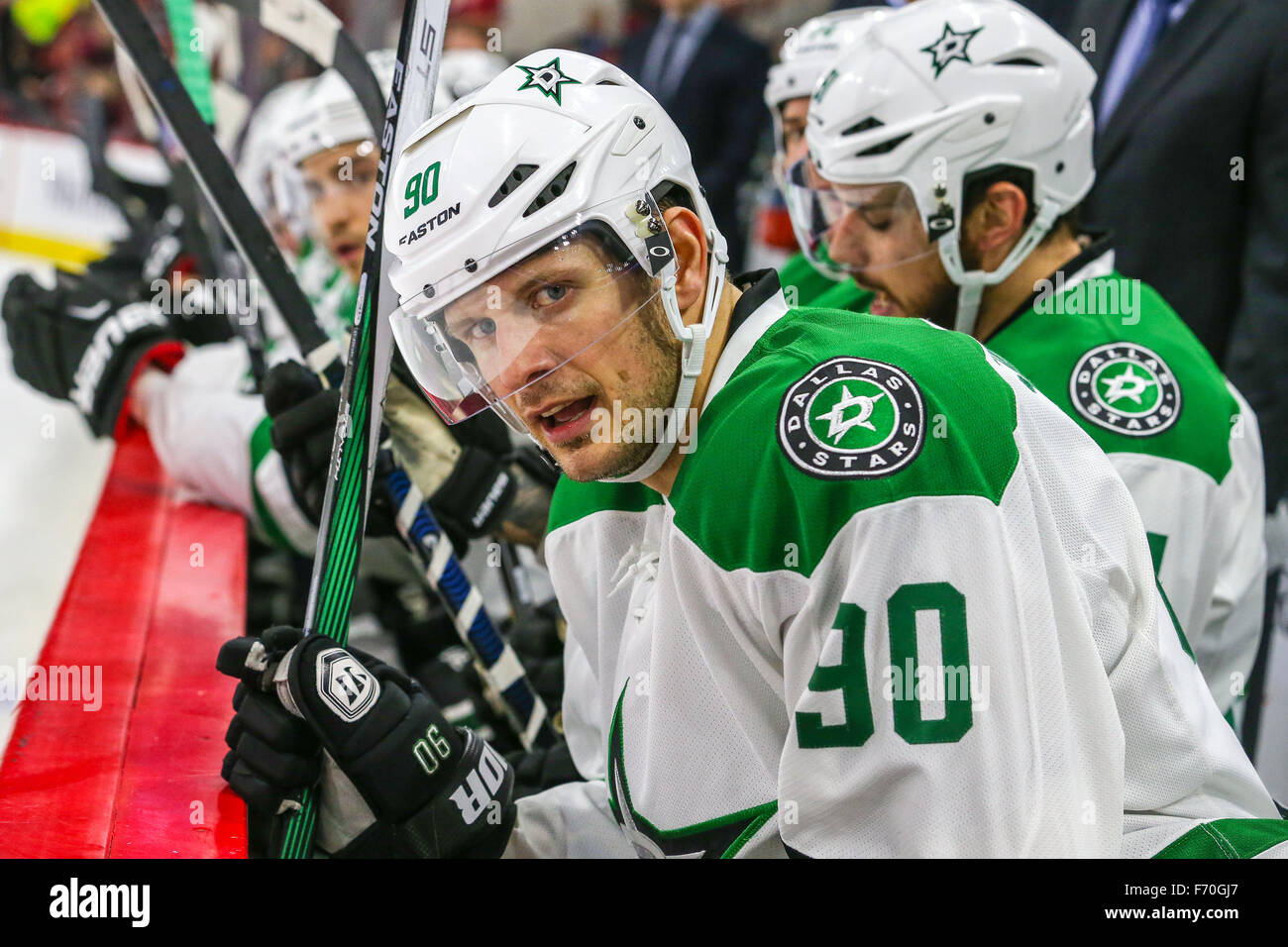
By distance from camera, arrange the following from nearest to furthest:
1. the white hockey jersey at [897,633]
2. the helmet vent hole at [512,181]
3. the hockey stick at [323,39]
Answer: the white hockey jersey at [897,633]
the helmet vent hole at [512,181]
the hockey stick at [323,39]

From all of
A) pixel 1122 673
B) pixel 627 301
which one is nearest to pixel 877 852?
pixel 1122 673

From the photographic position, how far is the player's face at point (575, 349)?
1343 millimetres

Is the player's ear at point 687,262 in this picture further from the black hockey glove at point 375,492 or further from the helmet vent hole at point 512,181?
the black hockey glove at point 375,492

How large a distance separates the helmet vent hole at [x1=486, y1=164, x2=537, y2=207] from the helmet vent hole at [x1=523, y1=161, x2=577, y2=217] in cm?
2

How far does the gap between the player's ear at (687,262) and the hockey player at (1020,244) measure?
0.69 metres

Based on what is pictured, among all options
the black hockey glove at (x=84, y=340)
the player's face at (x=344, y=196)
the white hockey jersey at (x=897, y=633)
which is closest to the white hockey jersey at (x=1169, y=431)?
the white hockey jersey at (x=897, y=633)

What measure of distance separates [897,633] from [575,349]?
0.42m

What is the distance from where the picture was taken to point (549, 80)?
1.39 m

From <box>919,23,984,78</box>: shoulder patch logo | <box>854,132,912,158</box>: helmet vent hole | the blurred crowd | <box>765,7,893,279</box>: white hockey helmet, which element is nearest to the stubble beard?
<box>854,132,912,158</box>: helmet vent hole

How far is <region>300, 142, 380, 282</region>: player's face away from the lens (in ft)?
9.11

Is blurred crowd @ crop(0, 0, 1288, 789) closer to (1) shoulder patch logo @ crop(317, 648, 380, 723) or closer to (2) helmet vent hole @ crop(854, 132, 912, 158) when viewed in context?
(2) helmet vent hole @ crop(854, 132, 912, 158)

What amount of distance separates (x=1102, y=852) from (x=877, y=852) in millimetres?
192

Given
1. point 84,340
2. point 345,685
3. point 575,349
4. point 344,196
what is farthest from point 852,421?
point 84,340

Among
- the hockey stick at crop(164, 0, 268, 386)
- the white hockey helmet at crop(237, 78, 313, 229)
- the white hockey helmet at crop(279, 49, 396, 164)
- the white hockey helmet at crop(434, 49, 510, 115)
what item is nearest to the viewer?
the hockey stick at crop(164, 0, 268, 386)
